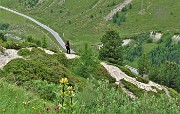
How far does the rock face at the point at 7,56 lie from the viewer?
43394 millimetres

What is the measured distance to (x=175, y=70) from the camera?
5891 inches

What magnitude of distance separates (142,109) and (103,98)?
4.44 ft

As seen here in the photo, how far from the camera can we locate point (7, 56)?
46844 millimetres

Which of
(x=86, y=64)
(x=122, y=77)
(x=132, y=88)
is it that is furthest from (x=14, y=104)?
(x=122, y=77)

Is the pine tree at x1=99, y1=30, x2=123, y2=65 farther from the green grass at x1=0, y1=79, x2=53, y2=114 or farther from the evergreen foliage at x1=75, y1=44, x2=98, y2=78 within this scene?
the green grass at x1=0, y1=79, x2=53, y2=114

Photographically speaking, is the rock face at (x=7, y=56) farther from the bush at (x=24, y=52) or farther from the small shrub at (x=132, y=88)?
the small shrub at (x=132, y=88)

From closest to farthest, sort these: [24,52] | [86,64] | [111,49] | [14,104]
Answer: [14,104] → [24,52] → [86,64] → [111,49]

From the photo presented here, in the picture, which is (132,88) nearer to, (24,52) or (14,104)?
(24,52)

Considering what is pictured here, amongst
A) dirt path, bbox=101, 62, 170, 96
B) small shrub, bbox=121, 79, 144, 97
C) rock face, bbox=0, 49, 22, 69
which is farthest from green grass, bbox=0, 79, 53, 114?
dirt path, bbox=101, 62, 170, 96

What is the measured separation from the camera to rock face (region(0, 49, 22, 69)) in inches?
1708

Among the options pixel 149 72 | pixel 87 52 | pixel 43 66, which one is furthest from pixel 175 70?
pixel 43 66

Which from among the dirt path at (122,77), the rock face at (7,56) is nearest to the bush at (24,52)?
the rock face at (7,56)

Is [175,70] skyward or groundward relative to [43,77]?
groundward

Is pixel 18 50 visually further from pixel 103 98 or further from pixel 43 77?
pixel 103 98
